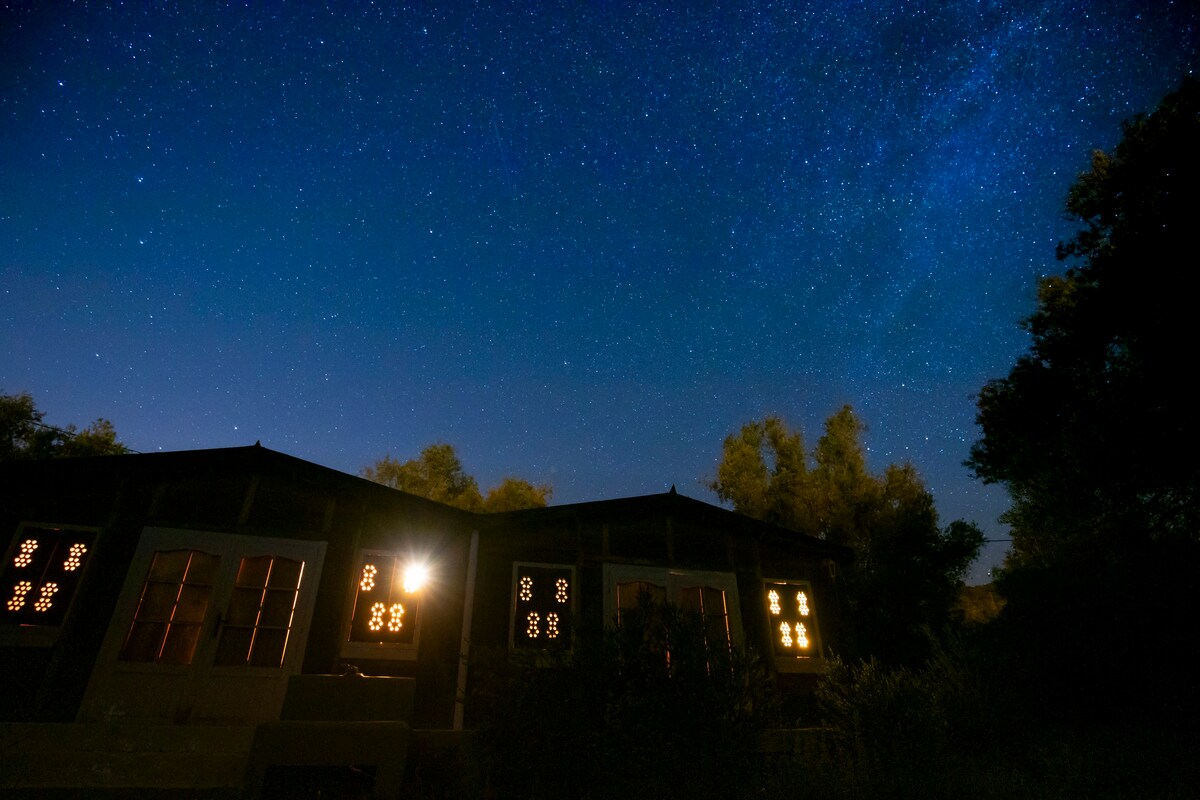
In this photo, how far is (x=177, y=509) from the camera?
959cm

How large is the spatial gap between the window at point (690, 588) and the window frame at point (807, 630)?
793mm

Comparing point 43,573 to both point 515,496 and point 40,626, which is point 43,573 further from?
point 515,496

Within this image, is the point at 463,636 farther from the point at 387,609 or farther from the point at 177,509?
the point at 177,509

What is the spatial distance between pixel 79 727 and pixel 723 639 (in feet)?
23.5

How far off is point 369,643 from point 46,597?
15.6 feet

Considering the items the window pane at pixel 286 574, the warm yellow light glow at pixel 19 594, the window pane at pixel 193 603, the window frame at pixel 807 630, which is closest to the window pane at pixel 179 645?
the window pane at pixel 193 603

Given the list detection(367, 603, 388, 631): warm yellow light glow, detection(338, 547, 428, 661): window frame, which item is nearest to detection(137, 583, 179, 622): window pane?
detection(338, 547, 428, 661): window frame

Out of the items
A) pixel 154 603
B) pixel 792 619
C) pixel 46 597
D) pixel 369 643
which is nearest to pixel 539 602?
pixel 369 643

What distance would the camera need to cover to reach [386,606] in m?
10.0

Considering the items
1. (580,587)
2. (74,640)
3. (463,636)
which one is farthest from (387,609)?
(74,640)

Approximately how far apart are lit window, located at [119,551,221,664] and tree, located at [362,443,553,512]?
22.2 m

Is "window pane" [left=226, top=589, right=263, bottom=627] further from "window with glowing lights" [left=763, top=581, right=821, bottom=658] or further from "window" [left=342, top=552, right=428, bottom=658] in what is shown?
"window with glowing lights" [left=763, top=581, right=821, bottom=658]

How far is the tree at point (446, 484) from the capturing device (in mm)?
35688

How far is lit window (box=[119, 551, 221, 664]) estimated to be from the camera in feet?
29.6
